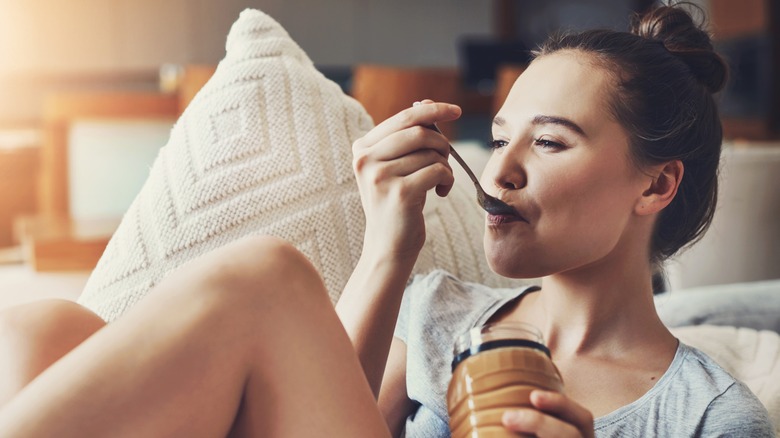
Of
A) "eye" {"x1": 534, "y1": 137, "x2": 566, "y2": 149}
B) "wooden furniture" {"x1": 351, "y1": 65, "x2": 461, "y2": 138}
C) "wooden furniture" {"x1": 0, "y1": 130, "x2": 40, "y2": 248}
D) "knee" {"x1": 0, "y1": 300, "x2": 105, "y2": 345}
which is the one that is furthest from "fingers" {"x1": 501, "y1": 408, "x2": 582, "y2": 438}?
"wooden furniture" {"x1": 0, "y1": 130, "x2": 40, "y2": 248}

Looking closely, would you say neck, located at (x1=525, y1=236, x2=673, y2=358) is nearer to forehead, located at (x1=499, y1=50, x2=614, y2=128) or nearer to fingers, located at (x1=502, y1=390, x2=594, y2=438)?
forehead, located at (x1=499, y1=50, x2=614, y2=128)

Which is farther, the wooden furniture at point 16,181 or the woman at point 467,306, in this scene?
the wooden furniture at point 16,181

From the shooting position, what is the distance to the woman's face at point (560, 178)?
1.04 meters

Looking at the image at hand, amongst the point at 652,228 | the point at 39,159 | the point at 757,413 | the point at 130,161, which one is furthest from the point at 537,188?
the point at 39,159

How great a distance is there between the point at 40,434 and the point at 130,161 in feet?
6.70

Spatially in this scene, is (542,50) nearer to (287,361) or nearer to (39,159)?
(287,361)

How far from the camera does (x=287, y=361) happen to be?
32.2 inches

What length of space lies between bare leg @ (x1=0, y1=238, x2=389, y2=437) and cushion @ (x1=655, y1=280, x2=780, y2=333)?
0.80 metres

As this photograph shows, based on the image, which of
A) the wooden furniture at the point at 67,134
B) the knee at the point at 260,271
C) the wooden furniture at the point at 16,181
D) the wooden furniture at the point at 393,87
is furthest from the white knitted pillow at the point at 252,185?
the wooden furniture at the point at 16,181

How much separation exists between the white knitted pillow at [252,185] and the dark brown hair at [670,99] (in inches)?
13.6

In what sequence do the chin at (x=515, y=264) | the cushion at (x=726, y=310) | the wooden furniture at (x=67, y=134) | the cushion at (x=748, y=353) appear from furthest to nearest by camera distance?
the wooden furniture at (x=67, y=134)
the cushion at (x=726, y=310)
the cushion at (x=748, y=353)
the chin at (x=515, y=264)

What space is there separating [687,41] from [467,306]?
0.47 metres

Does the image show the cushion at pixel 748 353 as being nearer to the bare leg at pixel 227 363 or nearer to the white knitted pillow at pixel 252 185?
the white knitted pillow at pixel 252 185

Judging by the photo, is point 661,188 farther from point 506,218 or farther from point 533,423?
point 533,423
